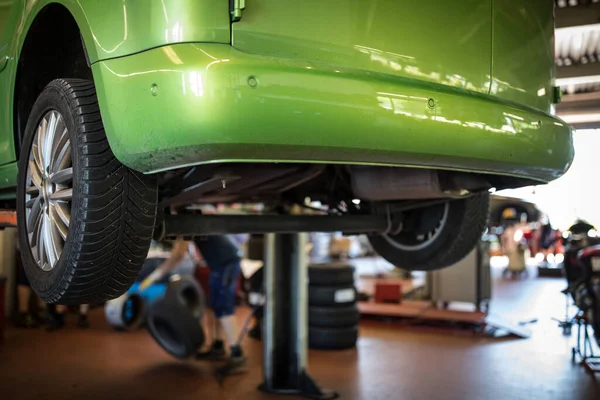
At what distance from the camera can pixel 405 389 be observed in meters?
4.11

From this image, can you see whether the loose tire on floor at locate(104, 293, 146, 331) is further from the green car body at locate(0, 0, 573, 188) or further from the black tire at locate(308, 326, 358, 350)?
the green car body at locate(0, 0, 573, 188)

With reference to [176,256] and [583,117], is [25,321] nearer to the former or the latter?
[176,256]

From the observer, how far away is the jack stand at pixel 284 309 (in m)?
4.24

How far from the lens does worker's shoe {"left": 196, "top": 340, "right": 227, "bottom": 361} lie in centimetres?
513

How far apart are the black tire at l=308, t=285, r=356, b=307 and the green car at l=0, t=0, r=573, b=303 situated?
137 inches

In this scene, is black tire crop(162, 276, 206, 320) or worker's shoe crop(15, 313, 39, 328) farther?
worker's shoe crop(15, 313, 39, 328)

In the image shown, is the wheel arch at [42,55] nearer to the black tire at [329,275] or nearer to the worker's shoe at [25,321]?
the black tire at [329,275]

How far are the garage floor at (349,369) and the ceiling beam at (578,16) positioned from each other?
2711 millimetres

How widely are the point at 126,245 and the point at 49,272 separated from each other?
0.29m

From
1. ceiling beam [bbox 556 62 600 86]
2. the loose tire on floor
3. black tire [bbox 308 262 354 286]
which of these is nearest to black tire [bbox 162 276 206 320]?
the loose tire on floor

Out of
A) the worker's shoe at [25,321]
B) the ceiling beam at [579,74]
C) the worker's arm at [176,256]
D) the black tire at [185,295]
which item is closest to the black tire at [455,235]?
the black tire at [185,295]

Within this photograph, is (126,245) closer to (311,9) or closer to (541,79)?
(311,9)

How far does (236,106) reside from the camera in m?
1.24

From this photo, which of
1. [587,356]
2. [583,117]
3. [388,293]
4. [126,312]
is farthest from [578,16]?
[126,312]
